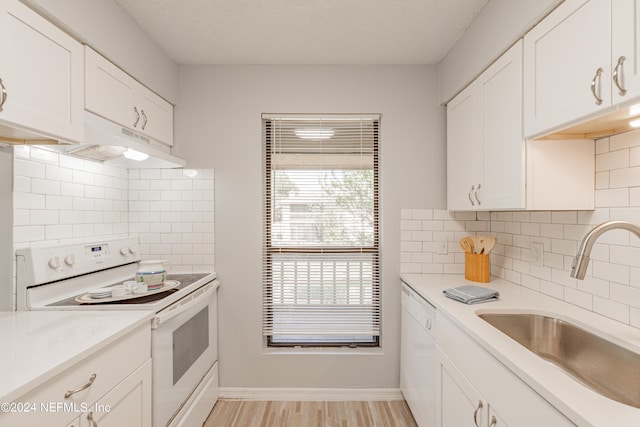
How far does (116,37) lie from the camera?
1.67m

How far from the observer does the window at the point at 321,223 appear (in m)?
2.40

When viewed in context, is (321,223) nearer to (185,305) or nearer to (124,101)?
(185,305)

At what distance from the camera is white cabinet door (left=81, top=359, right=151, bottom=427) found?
1.14 m

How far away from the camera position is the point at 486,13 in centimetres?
169

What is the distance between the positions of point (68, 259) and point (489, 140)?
2325mm

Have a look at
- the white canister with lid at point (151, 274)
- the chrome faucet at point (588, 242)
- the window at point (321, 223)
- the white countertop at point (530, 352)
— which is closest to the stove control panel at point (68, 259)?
the white canister with lid at point (151, 274)

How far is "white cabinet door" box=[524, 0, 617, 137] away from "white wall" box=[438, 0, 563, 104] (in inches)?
2.2

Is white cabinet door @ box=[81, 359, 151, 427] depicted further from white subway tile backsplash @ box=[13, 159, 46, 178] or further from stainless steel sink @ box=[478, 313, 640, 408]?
stainless steel sink @ box=[478, 313, 640, 408]

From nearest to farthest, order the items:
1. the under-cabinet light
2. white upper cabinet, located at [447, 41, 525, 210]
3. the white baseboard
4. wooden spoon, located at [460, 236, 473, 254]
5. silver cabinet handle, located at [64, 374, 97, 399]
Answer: silver cabinet handle, located at [64, 374, 97, 399]
white upper cabinet, located at [447, 41, 525, 210]
the under-cabinet light
wooden spoon, located at [460, 236, 473, 254]
the white baseboard

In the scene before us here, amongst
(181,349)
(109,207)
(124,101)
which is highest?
(124,101)

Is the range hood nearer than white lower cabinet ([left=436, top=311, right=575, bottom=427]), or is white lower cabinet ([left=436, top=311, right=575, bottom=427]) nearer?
white lower cabinet ([left=436, top=311, right=575, bottom=427])

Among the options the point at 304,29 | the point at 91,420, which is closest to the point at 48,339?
the point at 91,420

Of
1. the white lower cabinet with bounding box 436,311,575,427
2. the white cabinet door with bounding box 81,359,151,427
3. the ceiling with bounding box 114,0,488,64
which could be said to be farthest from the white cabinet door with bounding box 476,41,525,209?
the white cabinet door with bounding box 81,359,151,427

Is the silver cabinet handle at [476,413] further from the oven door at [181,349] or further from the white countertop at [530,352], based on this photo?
the oven door at [181,349]
